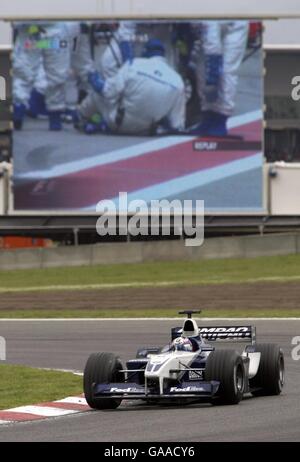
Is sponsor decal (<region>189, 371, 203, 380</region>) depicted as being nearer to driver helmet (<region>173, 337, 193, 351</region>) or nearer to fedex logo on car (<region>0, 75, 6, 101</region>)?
driver helmet (<region>173, 337, 193, 351</region>)

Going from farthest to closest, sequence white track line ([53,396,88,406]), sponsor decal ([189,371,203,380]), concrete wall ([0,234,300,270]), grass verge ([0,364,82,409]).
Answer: concrete wall ([0,234,300,270])
grass verge ([0,364,82,409])
white track line ([53,396,88,406])
sponsor decal ([189,371,203,380])

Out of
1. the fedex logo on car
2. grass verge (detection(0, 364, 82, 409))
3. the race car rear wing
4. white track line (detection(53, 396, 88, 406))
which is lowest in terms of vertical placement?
white track line (detection(53, 396, 88, 406))

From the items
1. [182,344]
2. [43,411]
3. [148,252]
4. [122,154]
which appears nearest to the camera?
[43,411]

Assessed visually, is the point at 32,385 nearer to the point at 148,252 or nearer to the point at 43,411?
the point at 43,411

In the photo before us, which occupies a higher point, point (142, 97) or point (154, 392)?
point (142, 97)

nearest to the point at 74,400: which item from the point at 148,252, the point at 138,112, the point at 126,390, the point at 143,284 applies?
the point at 126,390

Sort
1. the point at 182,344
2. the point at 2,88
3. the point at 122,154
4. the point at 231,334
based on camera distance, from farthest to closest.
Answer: the point at 2,88 → the point at 122,154 → the point at 231,334 → the point at 182,344

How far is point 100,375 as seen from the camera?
1578cm

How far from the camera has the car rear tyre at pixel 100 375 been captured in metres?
15.7

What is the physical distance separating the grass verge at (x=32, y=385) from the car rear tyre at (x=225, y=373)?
2523 mm

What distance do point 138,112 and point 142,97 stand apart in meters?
0.84

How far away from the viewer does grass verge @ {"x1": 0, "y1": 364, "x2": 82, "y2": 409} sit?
674 inches

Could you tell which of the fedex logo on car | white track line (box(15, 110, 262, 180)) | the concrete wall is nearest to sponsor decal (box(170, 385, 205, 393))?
the concrete wall

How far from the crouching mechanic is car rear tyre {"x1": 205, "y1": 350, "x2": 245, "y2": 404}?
38.4 metres
